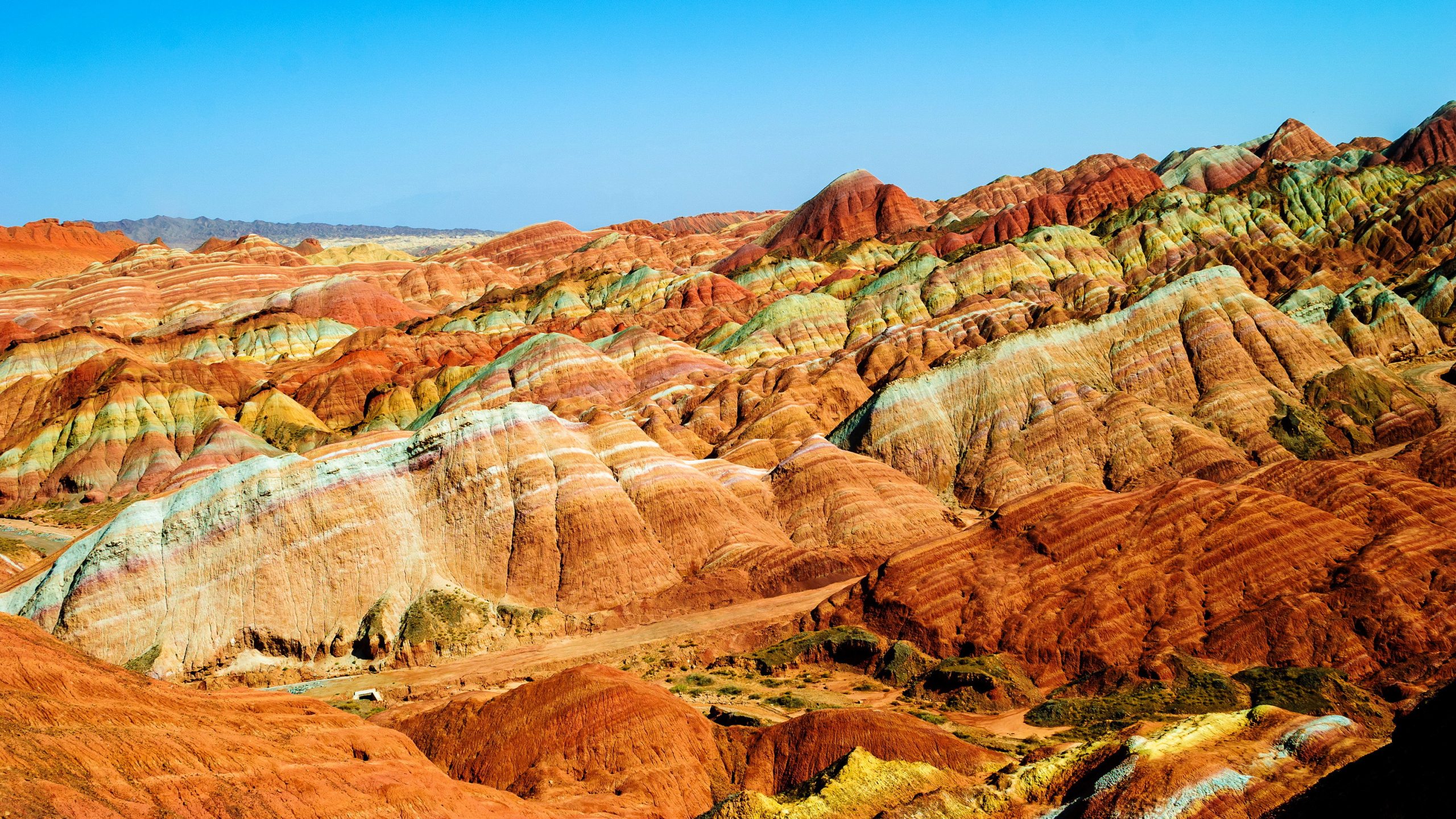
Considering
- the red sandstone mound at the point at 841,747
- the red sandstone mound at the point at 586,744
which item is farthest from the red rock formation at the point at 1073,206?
the red sandstone mound at the point at 586,744

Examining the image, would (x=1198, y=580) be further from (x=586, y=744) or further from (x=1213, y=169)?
(x=1213, y=169)

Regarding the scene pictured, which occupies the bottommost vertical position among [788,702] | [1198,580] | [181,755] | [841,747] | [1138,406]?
[788,702]

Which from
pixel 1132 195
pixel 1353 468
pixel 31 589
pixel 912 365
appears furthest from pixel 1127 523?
pixel 1132 195

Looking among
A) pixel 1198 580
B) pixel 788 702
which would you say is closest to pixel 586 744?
pixel 788 702

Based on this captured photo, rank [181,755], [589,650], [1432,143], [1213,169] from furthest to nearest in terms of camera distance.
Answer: [1213,169] < [1432,143] < [589,650] < [181,755]

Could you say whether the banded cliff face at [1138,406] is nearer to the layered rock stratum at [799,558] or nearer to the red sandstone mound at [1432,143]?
the layered rock stratum at [799,558]

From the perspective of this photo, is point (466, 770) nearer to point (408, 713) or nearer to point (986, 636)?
point (408, 713)

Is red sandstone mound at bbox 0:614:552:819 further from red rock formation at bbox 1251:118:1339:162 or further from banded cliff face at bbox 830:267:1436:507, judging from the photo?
red rock formation at bbox 1251:118:1339:162

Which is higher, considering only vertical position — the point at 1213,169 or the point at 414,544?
the point at 1213,169
